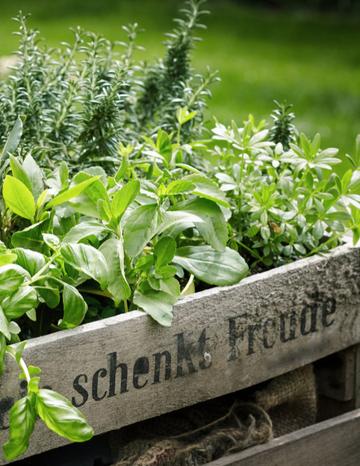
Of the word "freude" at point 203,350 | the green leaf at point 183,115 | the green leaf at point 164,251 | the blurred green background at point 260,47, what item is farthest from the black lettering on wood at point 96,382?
the blurred green background at point 260,47

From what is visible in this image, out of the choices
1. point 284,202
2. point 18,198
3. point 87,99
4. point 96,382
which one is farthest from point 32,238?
point 284,202

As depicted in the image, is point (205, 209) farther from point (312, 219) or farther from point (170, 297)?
point (312, 219)

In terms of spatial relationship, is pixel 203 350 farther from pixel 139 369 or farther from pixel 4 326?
pixel 4 326

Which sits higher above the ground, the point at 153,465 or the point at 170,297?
the point at 170,297

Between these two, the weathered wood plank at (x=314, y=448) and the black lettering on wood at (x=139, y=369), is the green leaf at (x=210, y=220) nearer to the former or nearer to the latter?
the black lettering on wood at (x=139, y=369)

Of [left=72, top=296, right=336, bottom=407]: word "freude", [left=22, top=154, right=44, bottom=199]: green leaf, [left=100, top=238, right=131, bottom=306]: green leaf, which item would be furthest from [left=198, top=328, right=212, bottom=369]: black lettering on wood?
[left=22, top=154, right=44, bottom=199]: green leaf

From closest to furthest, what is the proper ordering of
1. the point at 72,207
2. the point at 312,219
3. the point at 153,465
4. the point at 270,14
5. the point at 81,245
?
1. the point at 81,245
2. the point at 72,207
3. the point at 153,465
4. the point at 312,219
5. the point at 270,14

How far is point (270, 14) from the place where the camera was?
1116cm

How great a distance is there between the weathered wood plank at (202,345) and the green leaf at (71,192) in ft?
0.77

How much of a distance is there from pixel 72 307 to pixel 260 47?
7894 millimetres

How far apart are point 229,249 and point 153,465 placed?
47cm

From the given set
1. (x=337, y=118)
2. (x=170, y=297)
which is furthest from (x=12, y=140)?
(x=337, y=118)

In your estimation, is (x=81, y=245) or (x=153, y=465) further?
(x=153, y=465)

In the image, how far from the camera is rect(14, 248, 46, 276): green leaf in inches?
70.4
